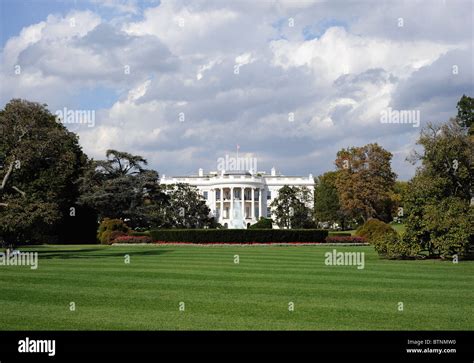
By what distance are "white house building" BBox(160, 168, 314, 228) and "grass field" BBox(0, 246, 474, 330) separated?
87642mm

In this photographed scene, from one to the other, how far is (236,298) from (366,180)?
59.5 meters

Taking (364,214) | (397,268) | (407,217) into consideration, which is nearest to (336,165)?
(364,214)

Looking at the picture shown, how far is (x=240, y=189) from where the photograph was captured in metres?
111

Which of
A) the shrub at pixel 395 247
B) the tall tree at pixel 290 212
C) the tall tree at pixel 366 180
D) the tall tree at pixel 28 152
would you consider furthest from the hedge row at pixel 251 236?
the tall tree at pixel 366 180

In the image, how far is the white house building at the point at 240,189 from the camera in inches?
4304

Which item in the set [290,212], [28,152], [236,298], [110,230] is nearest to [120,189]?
[110,230]

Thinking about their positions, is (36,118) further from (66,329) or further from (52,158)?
(66,329)

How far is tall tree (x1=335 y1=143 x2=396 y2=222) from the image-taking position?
69.9m

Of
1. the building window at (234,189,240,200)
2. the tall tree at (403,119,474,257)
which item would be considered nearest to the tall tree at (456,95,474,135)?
the tall tree at (403,119,474,257)

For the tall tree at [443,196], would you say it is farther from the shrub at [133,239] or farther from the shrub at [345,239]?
the shrub at [133,239]

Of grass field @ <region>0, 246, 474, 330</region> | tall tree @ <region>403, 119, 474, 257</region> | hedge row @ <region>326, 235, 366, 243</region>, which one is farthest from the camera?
hedge row @ <region>326, 235, 366, 243</region>
